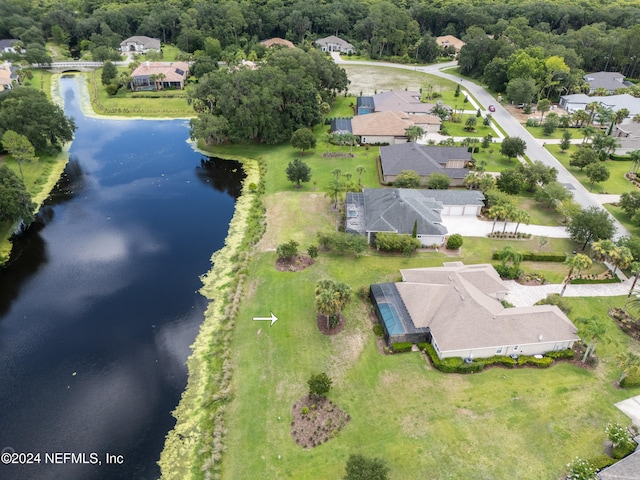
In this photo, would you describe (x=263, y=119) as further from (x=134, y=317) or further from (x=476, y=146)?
(x=134, y=317)

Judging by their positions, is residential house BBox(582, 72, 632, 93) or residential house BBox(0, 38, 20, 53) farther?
residential house BBox(0, 38, 20, 53)

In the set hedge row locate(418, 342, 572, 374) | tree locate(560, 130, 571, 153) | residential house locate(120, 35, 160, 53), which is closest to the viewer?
hedge row locate(418, 342, 572, 374)

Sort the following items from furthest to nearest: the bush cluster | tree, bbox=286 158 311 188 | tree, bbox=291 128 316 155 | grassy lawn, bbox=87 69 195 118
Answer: grassy lawn, bbox=87 69 195 118 < tree, bbox=291 128 316 155 < tree, bbox=286 158 311 188 < the bush cluster

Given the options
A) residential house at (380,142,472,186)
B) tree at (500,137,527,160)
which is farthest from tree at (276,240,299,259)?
tree at (500,137,527,160)

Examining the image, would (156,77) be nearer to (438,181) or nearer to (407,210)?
(438,181)

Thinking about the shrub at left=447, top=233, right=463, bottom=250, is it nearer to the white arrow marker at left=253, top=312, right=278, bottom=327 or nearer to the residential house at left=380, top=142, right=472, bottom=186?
the residential house at left=380, top=142, right=472, bottom=186
